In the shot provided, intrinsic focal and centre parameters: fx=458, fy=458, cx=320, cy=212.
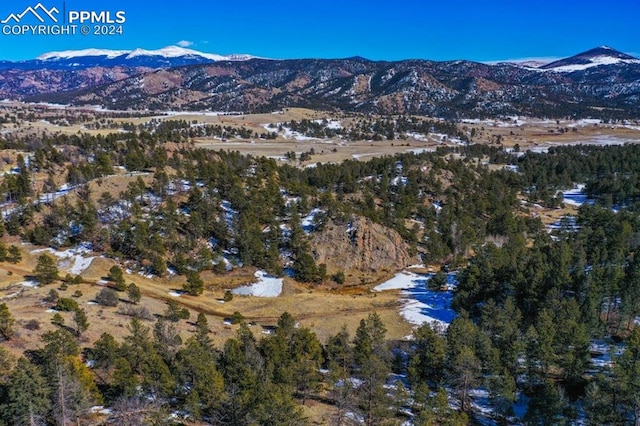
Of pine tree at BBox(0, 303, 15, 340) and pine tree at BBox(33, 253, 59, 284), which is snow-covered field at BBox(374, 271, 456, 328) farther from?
pine tree at BBox(33, 253, 59, 284)

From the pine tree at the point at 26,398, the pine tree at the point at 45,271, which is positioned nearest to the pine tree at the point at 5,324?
the pine tree at the point at 26,398

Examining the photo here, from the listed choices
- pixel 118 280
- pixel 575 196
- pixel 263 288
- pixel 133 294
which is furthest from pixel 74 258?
pixel 575 196

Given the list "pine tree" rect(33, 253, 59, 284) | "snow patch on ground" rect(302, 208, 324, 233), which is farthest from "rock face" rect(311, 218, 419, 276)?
"pine tree" rect(33, 253, 59, 284)

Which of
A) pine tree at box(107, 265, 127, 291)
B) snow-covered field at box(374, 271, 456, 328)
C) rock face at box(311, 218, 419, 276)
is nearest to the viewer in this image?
pine tree at box(107, 265, 127, 291)

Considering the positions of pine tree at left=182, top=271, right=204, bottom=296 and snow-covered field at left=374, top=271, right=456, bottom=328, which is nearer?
snow-covered field at left=374, top=271, right=456, bottom=328

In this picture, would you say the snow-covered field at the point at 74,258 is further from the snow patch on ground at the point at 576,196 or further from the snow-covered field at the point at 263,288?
the snow patch on ground at the point at 576,196

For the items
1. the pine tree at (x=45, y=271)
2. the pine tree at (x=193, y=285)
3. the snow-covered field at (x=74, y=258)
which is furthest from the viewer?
the snow-covered field at (x=74, y=258)

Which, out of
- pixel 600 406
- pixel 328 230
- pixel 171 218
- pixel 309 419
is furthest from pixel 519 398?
pixel 171 218

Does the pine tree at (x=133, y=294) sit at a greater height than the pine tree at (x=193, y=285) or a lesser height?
greater

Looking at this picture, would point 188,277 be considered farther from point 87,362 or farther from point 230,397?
point 230,397
